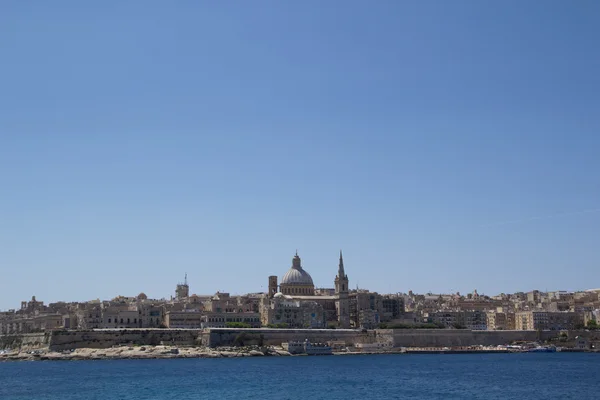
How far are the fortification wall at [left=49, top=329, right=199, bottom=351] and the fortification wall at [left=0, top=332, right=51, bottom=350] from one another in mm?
4086

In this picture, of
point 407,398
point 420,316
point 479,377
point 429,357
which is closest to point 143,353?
point 429,357

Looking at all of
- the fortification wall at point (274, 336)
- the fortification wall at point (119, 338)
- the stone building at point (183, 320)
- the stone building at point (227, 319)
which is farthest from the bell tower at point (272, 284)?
the fortification wall at point (119, 338)

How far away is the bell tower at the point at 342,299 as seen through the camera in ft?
339

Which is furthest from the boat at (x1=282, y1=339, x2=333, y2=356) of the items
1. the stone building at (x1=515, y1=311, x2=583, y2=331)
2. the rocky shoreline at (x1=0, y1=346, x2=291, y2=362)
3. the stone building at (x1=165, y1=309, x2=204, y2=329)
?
the stone building at (x1=515, y1=311, x2=583, y2=331)

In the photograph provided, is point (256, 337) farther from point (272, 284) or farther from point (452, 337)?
point (272, 284)

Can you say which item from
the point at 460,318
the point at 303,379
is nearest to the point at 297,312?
the point at 460,318

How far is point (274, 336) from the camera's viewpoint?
282 ft

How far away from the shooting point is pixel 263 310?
101m

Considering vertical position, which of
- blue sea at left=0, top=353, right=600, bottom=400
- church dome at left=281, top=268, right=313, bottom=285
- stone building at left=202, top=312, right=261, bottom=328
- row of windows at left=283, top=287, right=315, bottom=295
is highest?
church dome at left=281, top=268, right=313, bottom=285

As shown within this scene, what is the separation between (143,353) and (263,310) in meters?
27.3

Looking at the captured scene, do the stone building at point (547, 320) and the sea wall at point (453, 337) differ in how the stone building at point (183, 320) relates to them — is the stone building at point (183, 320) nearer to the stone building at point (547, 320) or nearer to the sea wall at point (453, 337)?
the sea wall at point (453, 337)

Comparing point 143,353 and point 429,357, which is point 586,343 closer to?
point 429,357

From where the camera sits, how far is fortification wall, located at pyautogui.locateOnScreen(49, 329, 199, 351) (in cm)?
8106

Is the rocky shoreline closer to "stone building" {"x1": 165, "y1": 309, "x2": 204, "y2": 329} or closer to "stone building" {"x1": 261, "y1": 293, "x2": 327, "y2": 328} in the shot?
"stone building" {"x1": 165, "y1": 309, "x2": 204, "y2": 329}
